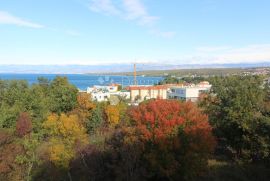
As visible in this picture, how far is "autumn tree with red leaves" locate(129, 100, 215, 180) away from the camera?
966 inches

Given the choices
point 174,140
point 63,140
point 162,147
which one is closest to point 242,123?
point 174,140

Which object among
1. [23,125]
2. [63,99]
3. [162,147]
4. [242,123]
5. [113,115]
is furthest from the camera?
[63,99]

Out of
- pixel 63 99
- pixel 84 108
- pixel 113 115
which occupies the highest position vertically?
pixel 63 99

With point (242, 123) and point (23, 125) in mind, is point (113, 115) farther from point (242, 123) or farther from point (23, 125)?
point (242, 123)

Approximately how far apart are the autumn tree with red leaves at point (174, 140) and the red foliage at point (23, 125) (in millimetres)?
16395

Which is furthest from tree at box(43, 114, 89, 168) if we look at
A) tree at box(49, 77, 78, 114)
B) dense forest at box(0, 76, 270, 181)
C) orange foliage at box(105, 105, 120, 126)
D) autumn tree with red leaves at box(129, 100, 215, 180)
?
tree at box(49, 77, 78, 114)

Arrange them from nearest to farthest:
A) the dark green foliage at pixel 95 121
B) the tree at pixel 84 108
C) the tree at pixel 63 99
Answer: the dark green foliage at pixel 95 121, the tree at pixel 84 108, the tree at pixel 63 99

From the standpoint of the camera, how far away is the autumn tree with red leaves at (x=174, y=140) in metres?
24.5

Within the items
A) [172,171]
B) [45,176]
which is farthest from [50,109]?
[172,171]

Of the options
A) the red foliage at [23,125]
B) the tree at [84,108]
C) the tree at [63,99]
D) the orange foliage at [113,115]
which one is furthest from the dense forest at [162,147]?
the tree at [63,99]

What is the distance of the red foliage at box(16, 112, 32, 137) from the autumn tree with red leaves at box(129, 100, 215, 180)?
1640 centimetres

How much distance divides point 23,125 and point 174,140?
1979cm

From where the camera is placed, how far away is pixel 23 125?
37.5m

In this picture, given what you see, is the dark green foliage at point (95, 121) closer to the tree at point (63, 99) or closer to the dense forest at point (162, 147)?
the tree at point (63, 99)
